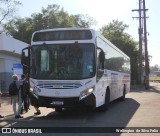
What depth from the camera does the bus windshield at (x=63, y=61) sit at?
1405 centimetres

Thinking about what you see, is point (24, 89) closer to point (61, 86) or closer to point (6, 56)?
point (61, 86)

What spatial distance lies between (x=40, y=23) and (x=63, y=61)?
57.7 meters

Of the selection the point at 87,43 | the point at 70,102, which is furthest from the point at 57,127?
the point at 87,43

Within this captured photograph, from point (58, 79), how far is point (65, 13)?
199ft

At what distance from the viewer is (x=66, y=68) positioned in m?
14.2

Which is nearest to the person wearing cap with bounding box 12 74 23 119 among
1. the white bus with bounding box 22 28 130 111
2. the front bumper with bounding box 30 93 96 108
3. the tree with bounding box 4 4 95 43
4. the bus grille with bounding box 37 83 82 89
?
the white bus with bounding box 22 28 130 111

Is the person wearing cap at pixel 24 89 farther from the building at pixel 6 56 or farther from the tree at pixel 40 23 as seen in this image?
the tree at pixel 40 23

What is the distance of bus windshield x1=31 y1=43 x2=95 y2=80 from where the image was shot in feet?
46.1

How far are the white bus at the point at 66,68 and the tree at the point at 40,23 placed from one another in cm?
5305

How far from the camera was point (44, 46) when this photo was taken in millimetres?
14648

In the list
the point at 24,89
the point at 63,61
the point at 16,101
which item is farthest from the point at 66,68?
the point at 24,89

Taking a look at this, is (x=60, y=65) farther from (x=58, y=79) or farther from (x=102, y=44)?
(x=102, y=44)

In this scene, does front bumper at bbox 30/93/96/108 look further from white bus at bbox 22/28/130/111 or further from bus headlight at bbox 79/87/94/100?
bus headlight at bbox 79/87/94/100

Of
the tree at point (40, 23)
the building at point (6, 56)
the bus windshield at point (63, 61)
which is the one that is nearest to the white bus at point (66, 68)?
the bus windshield at point (63, 61)
